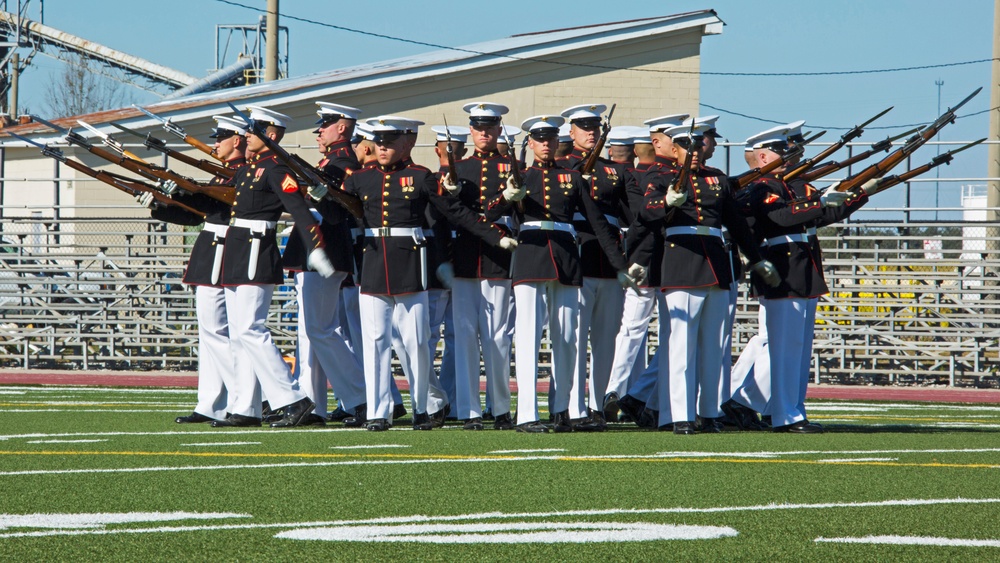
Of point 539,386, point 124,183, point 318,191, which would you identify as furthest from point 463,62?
point 318,191

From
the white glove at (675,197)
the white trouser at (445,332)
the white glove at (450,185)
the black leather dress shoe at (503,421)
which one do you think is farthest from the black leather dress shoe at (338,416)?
the white glove at (675,197)

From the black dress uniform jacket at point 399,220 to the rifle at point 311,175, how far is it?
100 mm

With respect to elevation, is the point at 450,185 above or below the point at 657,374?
above

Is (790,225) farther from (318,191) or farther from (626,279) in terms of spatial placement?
(318,191)

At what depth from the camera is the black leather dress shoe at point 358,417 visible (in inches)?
342

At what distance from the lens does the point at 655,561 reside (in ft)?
12.3

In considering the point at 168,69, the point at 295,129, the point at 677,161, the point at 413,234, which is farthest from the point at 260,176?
the point at 168,69

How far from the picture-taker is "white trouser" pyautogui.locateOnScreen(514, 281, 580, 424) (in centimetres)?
809

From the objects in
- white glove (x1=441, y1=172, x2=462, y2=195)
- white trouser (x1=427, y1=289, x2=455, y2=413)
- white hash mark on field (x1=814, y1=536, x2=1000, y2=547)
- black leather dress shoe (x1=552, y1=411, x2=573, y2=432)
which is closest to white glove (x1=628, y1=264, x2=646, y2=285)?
black leather dress shoe (x1=552, y1=411, x2=573, y2=432)

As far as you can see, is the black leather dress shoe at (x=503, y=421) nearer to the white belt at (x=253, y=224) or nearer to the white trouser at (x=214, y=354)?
the white trouser at (x=214, y=354)

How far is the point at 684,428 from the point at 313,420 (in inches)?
100

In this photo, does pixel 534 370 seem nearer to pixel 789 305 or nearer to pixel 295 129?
pixel 789 305

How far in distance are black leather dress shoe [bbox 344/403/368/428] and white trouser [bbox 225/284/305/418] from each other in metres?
0.36

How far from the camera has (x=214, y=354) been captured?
8664 mm
